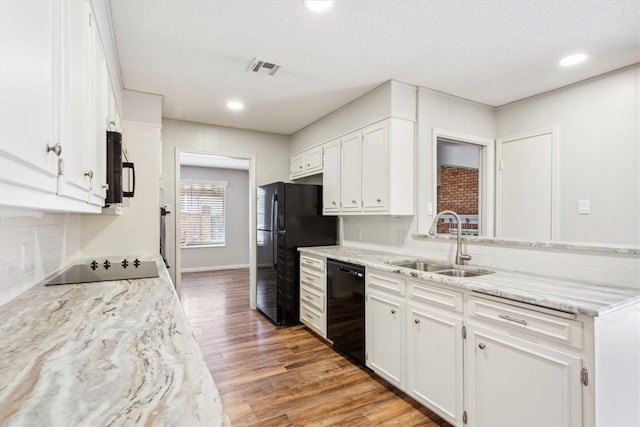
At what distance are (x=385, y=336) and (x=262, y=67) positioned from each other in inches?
92.3

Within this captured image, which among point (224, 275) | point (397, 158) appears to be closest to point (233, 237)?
point (224, 275)

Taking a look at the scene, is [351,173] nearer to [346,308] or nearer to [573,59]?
[346,308]

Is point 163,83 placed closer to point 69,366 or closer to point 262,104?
point 262,104

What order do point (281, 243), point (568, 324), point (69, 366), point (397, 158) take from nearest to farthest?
point (69, 366) → point (568, 324) → point (397, 158) → point (281, 243)

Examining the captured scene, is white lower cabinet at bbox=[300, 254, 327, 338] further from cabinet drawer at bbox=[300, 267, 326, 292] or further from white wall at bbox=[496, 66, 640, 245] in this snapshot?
white wall at bbox=[496, 66, 640, 245]

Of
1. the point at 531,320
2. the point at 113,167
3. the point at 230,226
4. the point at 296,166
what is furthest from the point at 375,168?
the point at 230,226

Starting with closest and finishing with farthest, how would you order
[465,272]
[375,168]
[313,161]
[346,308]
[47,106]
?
1. [47,106]
2. [465,272]
3. [346,308]
4. [375,168]
5. [313,161]

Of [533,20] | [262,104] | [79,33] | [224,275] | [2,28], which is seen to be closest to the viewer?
[2,28]

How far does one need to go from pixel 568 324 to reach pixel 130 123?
3.63 metres

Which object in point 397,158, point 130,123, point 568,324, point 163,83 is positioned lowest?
point 568,324

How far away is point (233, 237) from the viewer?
7.88m

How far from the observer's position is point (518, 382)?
158cm

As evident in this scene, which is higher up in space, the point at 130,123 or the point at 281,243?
the point at 130,123

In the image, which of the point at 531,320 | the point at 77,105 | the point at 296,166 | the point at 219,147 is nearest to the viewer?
the point at 77,105
